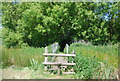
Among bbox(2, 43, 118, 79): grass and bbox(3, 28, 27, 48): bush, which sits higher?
bbox(3, 28, 27, 48): bush

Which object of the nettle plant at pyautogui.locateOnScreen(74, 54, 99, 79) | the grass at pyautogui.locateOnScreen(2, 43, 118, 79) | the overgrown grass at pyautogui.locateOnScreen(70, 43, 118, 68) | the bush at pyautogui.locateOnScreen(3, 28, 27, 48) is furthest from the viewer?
the bush at pyautogui.locateOnScreen(3, 28, 27, 48)

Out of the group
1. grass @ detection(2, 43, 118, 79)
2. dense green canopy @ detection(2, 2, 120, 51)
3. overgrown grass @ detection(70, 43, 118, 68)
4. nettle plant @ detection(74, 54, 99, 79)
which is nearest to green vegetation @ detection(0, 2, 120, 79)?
dense green canopy @ detection(2, 2, 120, 51)

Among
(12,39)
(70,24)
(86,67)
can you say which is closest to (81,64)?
(86,67)

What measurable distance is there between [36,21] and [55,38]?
4.57 feet

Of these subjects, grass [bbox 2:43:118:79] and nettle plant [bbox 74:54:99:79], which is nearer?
grass [bbox 2:43:118:79]

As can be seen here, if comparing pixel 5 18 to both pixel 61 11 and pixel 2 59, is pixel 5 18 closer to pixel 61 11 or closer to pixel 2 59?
pixel 61 11

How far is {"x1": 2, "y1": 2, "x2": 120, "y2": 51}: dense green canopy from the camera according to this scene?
8.27 metres

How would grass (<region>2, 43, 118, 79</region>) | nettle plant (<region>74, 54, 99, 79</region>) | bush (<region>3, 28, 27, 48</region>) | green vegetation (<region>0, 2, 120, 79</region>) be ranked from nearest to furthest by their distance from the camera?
grass (<region>2, 43, 118, 79</region>), nettle plant (<region>74, 54, 99, 79</region>), green vegetation (<region>0, 2, 120, 79</region>), bush (<region>3, 28, 27, 48</region>)

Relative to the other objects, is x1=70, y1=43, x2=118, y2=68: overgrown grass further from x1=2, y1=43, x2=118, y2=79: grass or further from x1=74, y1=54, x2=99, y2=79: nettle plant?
x1=74, y1=54, x2=99, y2=79: nettle plant

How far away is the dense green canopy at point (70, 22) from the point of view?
8273 mm

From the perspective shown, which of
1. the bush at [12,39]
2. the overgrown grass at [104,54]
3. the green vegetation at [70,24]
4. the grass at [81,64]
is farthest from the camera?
the bush at [12,39]

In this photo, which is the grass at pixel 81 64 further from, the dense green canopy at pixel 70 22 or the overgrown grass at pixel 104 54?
the dense green canopy at pixel 70 22

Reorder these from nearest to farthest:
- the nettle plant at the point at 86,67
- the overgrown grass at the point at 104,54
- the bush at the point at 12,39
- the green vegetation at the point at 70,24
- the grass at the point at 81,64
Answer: the grass at the point at 81,64
the nettle plant at the point at 86,67
the overgrown grass at the point at 104,54
the green vegetation at the point at 70,24
the bush at the point at 12,39

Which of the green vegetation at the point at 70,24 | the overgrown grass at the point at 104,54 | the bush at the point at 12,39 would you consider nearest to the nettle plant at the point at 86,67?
the overgrown grass at the point at 104,54
